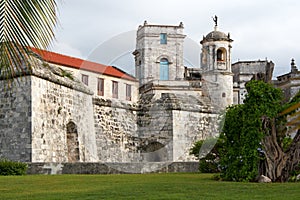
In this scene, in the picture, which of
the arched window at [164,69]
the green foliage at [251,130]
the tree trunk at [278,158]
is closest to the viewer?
the tree trunk at [278,158]

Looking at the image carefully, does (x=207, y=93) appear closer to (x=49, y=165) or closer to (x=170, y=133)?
(x=170, y=133)

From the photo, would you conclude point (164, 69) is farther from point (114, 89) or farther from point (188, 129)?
point (188, 129)

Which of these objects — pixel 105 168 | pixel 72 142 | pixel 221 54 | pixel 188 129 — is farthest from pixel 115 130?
pixel 221 54

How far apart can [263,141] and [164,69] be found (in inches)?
1446

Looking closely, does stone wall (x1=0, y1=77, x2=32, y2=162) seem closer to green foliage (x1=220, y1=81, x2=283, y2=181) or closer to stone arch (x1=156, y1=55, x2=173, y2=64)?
green foliage (x1=220, y1=81, x2=283, y2=181)

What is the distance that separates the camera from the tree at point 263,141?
377 inches

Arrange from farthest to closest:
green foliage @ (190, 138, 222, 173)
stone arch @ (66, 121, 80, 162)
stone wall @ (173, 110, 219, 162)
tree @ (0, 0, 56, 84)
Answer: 1. stone wall @ (173, 110, 219, 162)
2. stone arch @ (66, 121, 80, 162)
3. green foliage @ (190, 138, 222, 173)
4. tree @ (0, 0, 56, 84)

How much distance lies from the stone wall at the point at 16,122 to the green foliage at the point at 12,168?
1910 mm

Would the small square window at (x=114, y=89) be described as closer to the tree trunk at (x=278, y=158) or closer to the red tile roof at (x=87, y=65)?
the red tile roof at (x=87, y=65)

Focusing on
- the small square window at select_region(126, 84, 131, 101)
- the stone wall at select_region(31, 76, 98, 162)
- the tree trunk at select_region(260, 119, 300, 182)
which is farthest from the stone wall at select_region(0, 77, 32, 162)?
the small square window at select_region(126, 84, 131, 101)

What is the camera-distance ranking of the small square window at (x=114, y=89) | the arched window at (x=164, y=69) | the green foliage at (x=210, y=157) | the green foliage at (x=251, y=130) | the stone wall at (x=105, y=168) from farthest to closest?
the arched window at (x=164, y=69) < the small square window at (x=114, y=89) < the green foliage at (x=210, y=157) < the stone wall at (x=105, y=168) < the green foliage at (x=251, y=130)

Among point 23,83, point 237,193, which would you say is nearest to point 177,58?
point 23,83

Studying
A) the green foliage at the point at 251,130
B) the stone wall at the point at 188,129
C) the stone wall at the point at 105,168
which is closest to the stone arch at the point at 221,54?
the stone wall at the point at 188,129

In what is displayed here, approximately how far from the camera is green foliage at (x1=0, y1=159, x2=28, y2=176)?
12.1m
